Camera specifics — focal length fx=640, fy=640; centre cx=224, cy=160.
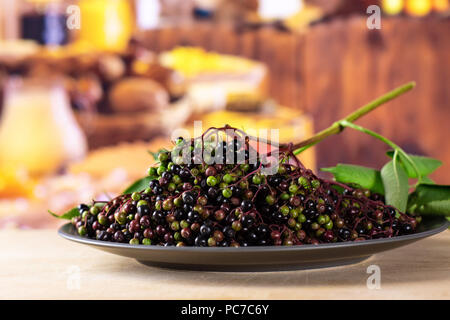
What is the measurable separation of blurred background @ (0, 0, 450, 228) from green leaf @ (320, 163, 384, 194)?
3.87 feet

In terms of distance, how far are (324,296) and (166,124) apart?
1.68 metres

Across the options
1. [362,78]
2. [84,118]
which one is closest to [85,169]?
[84,118]

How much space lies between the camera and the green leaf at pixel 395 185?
60 centimetres

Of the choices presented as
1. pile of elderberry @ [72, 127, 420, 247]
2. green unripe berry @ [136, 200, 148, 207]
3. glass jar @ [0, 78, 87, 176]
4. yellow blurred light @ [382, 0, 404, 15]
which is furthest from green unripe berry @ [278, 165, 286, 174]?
yellow blurred light @ [382, 0, 404, 15]

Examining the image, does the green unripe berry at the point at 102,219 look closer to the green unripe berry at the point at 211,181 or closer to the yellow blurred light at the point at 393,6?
the green unripe berry at the point at 211,181

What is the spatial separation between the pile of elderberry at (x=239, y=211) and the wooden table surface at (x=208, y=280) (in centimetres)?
3

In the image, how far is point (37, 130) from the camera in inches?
71.8

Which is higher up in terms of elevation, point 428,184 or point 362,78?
point 362,78

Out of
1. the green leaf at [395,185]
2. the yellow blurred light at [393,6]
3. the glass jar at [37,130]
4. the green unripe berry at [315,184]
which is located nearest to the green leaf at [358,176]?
the green leaf at [395,185]

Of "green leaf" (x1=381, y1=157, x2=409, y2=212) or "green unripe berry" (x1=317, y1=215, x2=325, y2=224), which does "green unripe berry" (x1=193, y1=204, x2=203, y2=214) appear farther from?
"green leaf" (x1=381, y1=157, x2=409, y2=212)

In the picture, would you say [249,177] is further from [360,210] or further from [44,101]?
[44,101]
